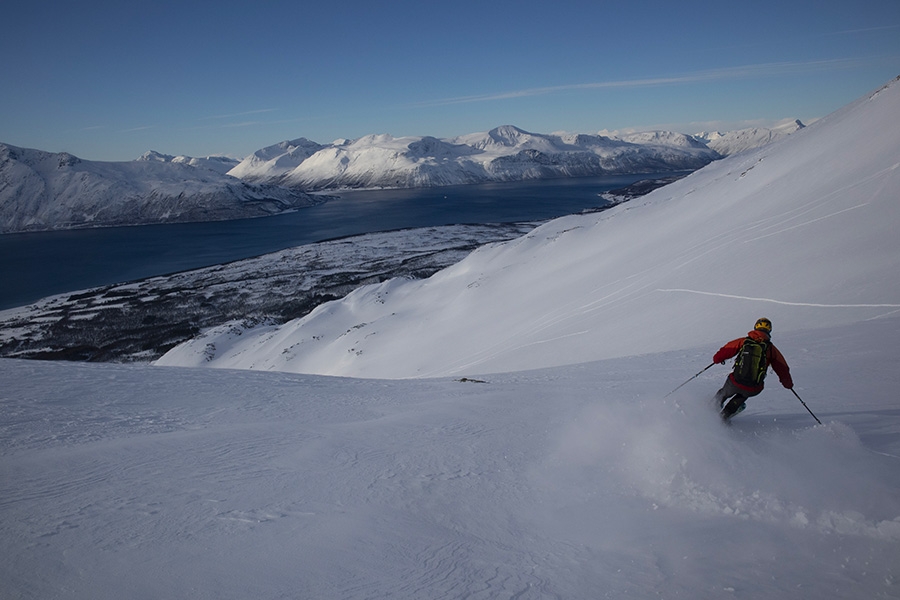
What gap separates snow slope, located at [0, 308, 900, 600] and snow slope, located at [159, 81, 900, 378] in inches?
183

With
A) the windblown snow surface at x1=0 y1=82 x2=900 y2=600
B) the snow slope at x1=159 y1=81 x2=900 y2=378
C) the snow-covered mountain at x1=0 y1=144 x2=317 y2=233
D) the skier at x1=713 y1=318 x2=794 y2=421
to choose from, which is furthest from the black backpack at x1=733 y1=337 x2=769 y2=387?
the snow-covered mountain at x1=0 y1=144 x2=317 y2=233

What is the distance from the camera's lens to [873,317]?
10367 mm

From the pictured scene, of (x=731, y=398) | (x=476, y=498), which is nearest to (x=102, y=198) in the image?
(x=476, y=498)

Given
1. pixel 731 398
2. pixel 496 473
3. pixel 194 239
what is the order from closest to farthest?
pixel 496 473 < pixel 731 398 < pixel 194 239

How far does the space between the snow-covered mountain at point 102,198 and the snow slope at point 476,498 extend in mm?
184535

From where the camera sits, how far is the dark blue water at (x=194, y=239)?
8581 cm

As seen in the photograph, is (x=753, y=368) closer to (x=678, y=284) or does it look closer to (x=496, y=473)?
(x=496, y=473)

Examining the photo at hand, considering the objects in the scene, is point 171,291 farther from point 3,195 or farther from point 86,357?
point 3,195

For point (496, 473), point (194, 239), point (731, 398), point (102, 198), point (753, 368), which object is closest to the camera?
point (496, 473)

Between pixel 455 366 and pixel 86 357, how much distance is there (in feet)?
151

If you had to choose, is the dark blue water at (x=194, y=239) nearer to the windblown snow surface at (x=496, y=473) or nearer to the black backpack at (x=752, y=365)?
the windblown snow surface at (x=496, y=473)

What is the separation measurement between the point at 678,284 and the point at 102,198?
746ft

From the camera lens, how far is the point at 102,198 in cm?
17975

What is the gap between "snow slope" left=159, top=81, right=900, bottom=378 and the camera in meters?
13.0
